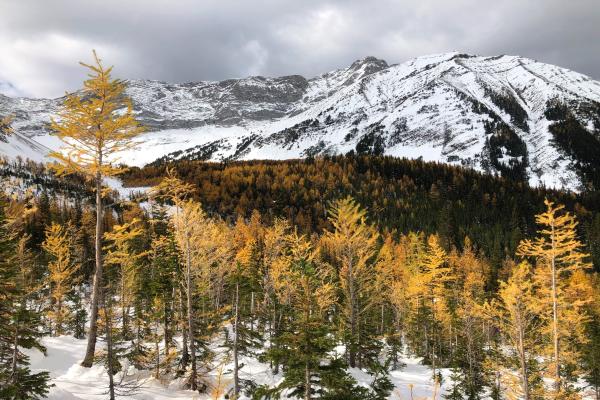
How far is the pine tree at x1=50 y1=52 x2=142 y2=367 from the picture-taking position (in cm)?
1466

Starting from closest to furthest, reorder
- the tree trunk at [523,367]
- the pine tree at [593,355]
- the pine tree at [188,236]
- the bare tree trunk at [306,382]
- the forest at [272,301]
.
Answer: the bare tree trunk at [306,382] < the forest at [272,301] < the tree trunk at [523,367] < the pine tree at [188,236] < the pine tree at [593,355]

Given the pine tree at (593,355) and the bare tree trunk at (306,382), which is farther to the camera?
the pine tree at (593,355)

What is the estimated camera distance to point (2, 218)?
40.8ft

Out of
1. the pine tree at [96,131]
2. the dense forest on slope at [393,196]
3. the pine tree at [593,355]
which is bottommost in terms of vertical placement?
the pine tree at [593,355]

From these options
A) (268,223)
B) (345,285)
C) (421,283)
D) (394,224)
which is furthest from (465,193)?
(345,285)

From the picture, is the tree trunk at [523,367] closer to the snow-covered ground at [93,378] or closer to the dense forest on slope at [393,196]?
the snow-covered ground at [93,378]

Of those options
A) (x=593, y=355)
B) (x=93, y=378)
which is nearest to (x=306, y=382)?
(x=93, y=378)

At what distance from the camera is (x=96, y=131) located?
15.2m

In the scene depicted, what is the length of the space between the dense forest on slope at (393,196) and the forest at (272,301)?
858cm

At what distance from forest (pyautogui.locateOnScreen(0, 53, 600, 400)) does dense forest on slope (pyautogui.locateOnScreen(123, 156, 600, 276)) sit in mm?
8576

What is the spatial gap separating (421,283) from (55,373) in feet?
92.3

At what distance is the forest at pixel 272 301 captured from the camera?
13.1 metres

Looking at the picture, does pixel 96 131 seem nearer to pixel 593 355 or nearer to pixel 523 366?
pixel 523 366

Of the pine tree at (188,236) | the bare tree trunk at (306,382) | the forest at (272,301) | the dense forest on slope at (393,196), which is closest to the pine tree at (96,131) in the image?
the forest at (272,301)
